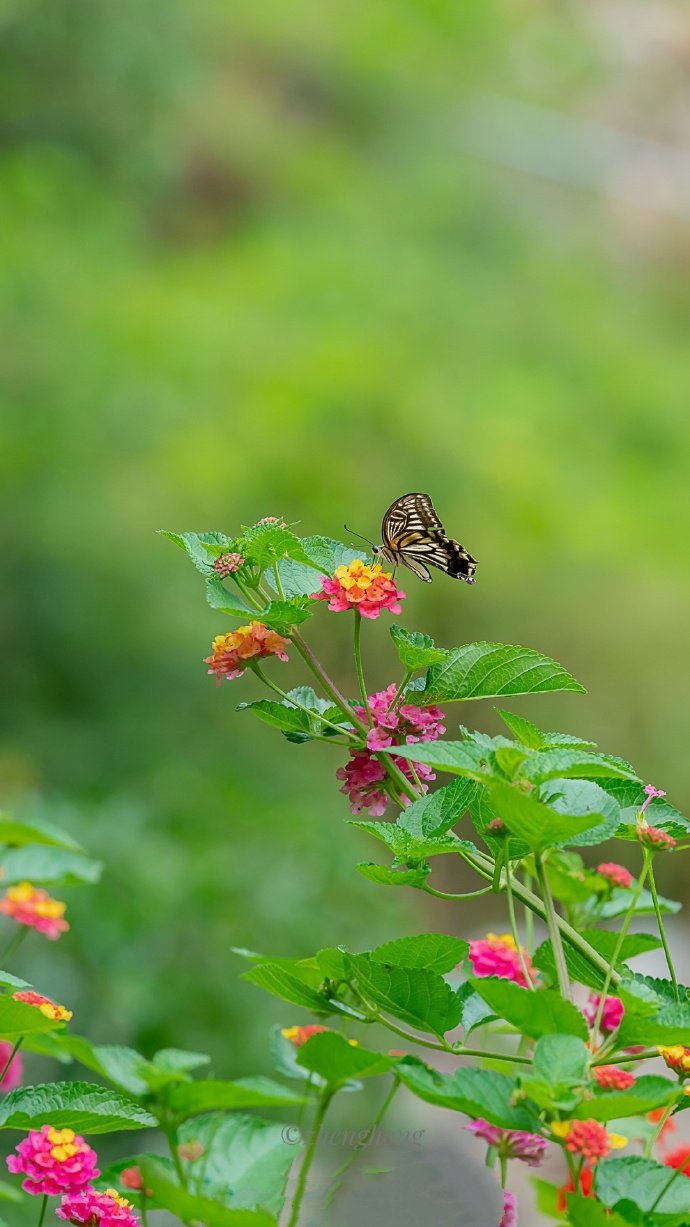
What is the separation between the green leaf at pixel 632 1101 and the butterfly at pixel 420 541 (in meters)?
0.30

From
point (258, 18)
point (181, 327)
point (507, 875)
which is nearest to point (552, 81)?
point (258, 18)

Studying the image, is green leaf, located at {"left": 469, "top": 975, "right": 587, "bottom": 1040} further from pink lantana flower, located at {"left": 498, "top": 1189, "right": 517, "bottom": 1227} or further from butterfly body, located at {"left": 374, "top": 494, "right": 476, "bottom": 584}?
butterfly body, located at {"left": 374, "top": 494, "right": 476, "bottom": 584}

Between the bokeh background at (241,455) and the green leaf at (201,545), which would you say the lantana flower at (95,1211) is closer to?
the green leaf at (201,545)

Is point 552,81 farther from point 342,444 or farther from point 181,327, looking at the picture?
point 342,444

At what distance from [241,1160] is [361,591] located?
22 cm

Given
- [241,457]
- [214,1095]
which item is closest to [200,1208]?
[214,1095]

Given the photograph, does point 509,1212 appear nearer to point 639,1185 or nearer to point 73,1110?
point 639,1185

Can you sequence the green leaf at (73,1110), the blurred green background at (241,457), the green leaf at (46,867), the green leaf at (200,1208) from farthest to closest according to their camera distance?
the blurred green background at (241,457)
the green leaf at (46,867)
the green leaf at (73,1110)
the green leaf at (200,1208)

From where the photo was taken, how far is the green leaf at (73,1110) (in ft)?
1.46

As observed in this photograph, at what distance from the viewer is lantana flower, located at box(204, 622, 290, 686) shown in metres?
0.51

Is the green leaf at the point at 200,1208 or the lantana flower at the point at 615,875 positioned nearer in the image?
the green leaf at the point at 200,1208

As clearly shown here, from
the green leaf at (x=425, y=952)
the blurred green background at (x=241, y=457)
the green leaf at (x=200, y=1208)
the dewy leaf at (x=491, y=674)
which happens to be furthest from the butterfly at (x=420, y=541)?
the blurred green background at (x=241, y=457)

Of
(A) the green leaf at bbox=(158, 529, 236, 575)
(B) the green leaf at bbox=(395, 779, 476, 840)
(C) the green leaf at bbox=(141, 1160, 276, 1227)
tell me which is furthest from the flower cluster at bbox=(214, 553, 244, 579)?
(C) the green leaf at bbox=(141, 1160, 276, 1227)

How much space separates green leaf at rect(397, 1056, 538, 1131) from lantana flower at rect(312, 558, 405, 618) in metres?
0.18
